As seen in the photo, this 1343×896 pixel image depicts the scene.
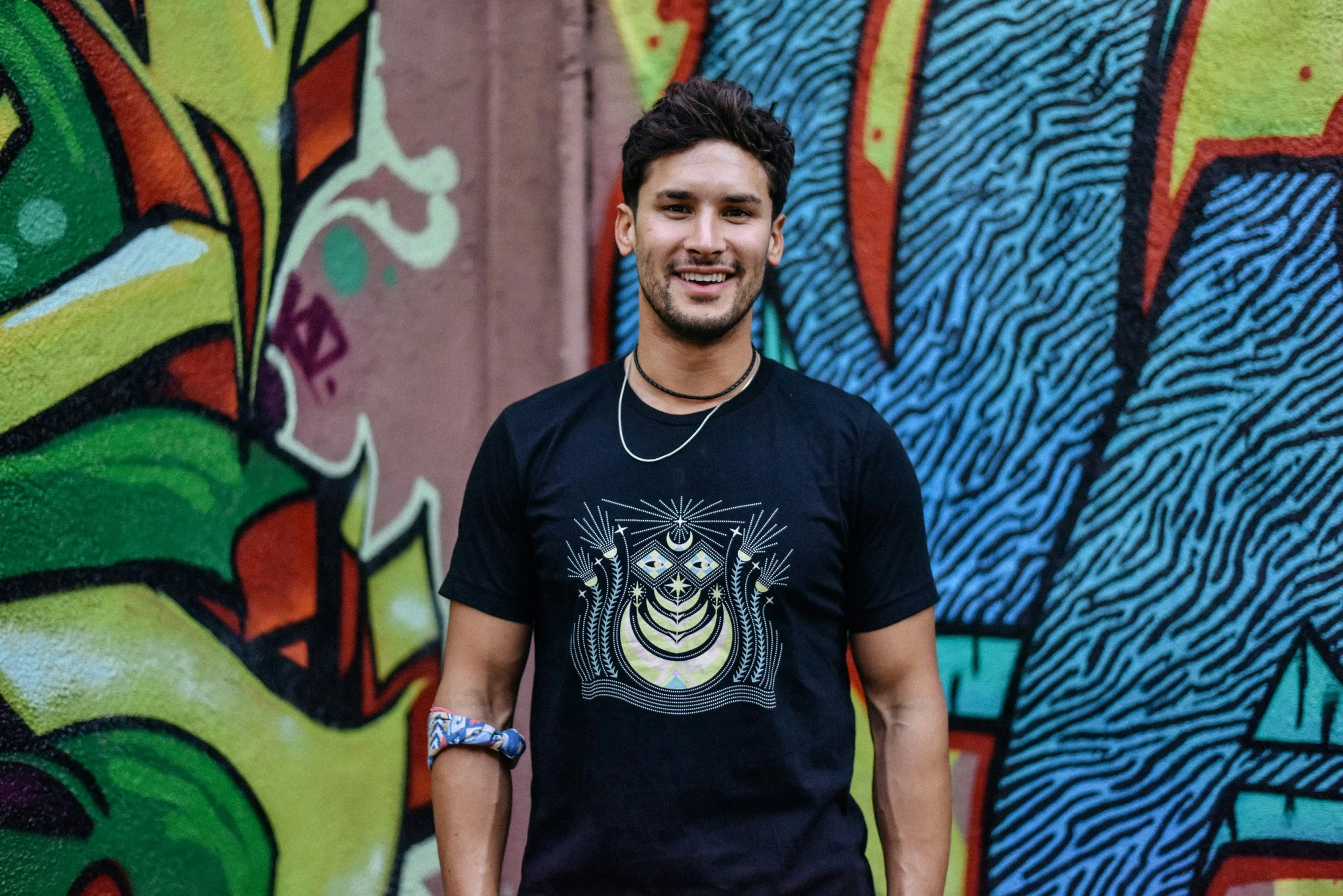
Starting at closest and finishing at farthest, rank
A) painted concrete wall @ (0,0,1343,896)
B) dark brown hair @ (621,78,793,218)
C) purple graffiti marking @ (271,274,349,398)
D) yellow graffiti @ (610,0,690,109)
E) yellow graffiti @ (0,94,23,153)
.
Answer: dark brown hair @ (621,78,793,218), yellow graffiti @ (0,94,23,153), painted concrete wall @ (0,0,1343,896), purple graffiti marking @ (271,274,349,398), yellow graffiti @ (610,0,690,109)

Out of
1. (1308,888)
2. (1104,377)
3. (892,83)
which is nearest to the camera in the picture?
(1308,888)

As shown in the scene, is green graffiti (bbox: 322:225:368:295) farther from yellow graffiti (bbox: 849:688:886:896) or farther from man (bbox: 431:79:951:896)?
yellow graffiti (bbox: 849:688:886:896)

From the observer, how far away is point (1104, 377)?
9.42ft

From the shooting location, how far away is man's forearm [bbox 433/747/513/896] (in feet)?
6.64

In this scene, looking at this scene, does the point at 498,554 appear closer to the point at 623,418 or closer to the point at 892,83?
the point at 623,418

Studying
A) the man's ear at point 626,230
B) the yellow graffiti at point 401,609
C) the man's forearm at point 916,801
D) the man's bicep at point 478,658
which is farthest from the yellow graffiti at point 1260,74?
the yellow graffiti at point 401,609

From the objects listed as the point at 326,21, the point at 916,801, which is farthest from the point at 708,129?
the point at 326,21

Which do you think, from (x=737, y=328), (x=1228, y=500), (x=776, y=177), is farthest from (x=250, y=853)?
(x=1228, y=500)

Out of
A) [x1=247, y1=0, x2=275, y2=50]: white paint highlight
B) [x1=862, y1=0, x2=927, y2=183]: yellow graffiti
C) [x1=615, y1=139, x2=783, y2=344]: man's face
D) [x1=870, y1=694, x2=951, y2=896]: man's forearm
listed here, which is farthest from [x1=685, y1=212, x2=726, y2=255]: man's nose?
[x1=247, y1=0, x2=275, y2=50]: white paint highlight

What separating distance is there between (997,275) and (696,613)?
146cm

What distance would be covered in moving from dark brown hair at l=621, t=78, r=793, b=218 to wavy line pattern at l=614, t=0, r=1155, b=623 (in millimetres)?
902

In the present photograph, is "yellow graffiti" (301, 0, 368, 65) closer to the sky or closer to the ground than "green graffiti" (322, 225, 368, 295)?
closer to the sky

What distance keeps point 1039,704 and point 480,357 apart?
1.75m

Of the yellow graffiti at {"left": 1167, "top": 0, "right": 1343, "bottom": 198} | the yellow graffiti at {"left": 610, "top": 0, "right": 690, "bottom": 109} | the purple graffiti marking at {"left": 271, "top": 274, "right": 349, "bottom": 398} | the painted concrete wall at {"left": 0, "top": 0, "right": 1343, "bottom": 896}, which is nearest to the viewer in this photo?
the painted concrete wall at {"left": 0, "top": 0, "right": 1343, "bottom": 896}
